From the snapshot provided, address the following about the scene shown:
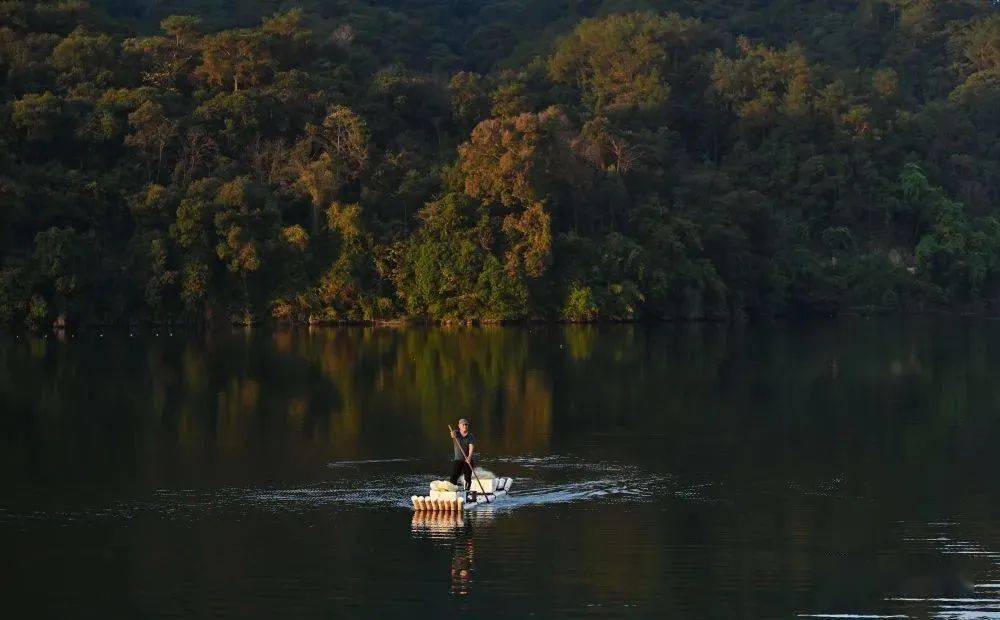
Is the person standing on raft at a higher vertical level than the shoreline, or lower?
lower

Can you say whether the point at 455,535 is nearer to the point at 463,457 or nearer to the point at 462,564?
the point at 462,564

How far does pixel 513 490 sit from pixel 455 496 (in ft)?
6.78

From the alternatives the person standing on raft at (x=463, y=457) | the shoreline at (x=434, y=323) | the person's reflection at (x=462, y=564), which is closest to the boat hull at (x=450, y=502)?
the person standing on raft at (x=463, y=457)

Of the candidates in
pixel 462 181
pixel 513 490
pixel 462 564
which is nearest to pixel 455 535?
pixel 462 564

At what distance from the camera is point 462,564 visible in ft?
58.2

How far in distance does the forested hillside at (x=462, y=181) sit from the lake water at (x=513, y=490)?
73.8 feet

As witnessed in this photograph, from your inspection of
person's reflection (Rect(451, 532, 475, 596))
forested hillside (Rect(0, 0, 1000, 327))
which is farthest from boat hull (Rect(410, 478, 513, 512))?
forested hillside (Rect(0, 0, 1000, 327))

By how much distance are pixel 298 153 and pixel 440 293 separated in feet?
31.7

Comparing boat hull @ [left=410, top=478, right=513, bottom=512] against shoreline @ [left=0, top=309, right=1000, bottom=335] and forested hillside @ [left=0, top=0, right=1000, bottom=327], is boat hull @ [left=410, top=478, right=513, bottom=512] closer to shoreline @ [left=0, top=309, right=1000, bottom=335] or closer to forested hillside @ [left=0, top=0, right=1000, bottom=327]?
shoreline @ [left=0, top=309, right=1000, bottom=335]

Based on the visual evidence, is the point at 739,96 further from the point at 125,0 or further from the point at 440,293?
the point at 125,0

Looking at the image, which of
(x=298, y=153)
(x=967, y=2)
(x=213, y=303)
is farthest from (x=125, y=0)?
(x=967, y=2)

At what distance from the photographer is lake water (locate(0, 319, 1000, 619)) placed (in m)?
16.5

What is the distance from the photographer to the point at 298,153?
70.9 metres

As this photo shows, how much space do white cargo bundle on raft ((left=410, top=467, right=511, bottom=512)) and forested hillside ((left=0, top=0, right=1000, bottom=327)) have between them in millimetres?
43427
